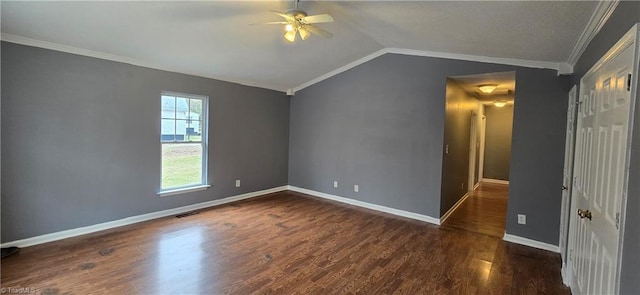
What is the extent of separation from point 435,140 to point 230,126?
347 centimetres

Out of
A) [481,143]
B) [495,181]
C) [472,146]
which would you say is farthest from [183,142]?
[495,181]

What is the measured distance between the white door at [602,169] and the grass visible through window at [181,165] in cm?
481

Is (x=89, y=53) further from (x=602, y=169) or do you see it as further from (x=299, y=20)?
(x=602, y=169)

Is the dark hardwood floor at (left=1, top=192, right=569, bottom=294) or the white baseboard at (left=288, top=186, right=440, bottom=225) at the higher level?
the white baseboard at (left=288, top=186, right=440, bottom=225)

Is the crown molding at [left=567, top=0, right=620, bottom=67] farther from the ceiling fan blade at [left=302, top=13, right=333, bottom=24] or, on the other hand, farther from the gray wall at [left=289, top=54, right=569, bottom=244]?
the ceiling fan blade at [left=302, top=13, right=333, bottom=24]

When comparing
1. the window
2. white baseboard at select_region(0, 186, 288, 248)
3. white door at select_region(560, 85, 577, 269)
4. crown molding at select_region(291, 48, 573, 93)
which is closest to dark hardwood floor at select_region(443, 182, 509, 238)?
white door at select_region(560, 85, 577, 269)

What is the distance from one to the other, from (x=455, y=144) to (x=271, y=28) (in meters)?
3.56

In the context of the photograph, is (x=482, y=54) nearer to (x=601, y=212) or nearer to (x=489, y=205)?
(x=601, y=212)

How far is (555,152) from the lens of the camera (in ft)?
11.3

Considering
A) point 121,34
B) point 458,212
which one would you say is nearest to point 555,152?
point 458,212

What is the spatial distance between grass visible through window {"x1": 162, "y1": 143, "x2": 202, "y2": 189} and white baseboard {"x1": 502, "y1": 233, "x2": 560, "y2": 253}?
4.68 metres

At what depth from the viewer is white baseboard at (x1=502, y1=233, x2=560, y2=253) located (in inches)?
137

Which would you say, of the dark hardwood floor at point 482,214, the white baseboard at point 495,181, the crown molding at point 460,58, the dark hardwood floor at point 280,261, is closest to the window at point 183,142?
the dark hardwood floor at point 280,261

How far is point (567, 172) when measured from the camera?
313 centimetres
